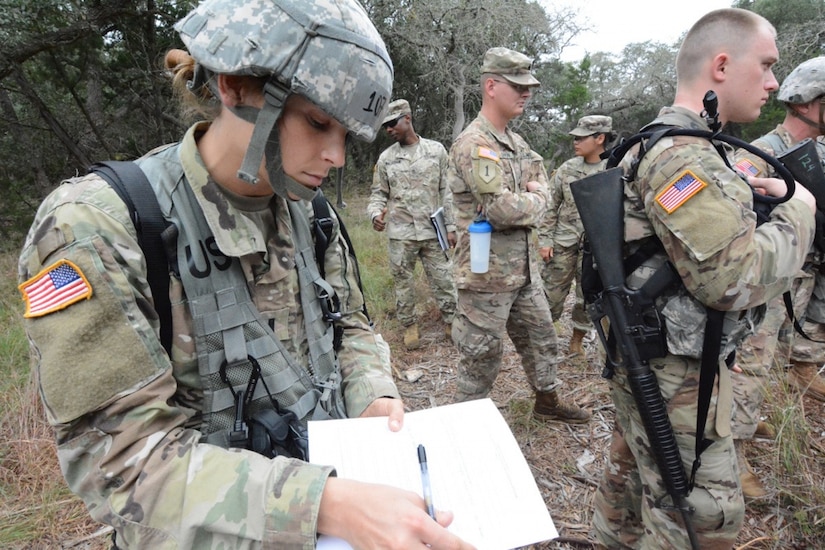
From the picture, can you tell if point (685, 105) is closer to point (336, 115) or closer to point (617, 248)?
point (617, 248)

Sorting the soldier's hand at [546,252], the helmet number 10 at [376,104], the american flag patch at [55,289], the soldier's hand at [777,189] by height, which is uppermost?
the helmet number 10 at [376,104]

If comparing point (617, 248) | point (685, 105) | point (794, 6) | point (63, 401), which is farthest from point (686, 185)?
point (794, 6)

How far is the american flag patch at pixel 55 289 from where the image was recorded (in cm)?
88

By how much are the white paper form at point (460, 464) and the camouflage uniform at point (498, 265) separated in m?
1.94

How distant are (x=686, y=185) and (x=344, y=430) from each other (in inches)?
55.2

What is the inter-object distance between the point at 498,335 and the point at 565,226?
237cm

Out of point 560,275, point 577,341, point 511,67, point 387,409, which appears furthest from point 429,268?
point 387,409

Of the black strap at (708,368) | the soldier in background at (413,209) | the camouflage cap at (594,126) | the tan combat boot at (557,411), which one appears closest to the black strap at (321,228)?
the black strap at (708,368)

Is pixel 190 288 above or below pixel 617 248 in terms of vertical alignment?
above

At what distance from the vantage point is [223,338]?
3.83ft

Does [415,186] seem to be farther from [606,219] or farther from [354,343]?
[354,343]

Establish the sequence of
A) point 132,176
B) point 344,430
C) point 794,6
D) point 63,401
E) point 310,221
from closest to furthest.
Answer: point 63,401 < point 132,176 < point 344,430 < point 310,221 < point 794,6

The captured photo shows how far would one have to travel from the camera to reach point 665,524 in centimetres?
186

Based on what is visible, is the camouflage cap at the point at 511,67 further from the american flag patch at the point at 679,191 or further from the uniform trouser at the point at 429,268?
the uniform trouser at the point at 429,268
